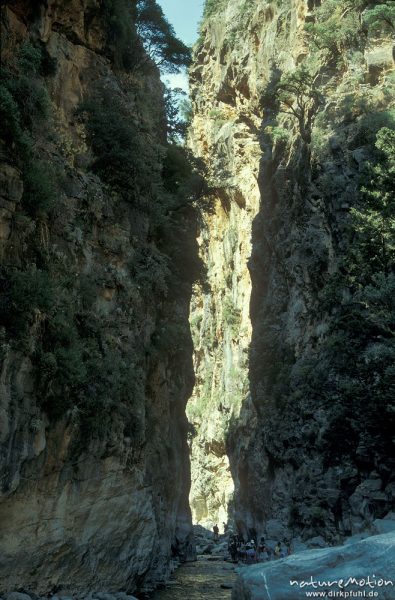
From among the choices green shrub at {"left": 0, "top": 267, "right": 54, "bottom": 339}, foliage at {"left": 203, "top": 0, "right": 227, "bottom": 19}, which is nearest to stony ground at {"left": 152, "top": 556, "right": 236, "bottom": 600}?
green shrub at {"left": 0, "top": 267, "right": 54, "bottom": 339}

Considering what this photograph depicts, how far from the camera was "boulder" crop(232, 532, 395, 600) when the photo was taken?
8.23m

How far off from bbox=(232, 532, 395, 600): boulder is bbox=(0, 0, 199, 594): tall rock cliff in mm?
5008

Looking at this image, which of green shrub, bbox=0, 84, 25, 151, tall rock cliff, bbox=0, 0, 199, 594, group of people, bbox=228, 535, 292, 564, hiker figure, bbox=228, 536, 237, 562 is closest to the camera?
tall rock cliff, bbox=0, 0, 199, 594

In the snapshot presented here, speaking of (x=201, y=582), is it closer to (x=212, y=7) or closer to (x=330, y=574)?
(x=330, y=574)

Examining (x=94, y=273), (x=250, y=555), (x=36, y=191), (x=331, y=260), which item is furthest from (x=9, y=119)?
(x=250, y=555)

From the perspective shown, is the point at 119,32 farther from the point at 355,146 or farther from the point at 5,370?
the point at 5,370

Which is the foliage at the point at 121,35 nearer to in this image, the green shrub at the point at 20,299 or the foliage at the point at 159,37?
the foliage at the point at 159,37

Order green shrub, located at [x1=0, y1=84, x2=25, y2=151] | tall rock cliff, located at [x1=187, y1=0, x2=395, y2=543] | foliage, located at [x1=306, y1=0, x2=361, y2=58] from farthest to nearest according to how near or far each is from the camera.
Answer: foliage, located at [x1=306, y1=0, x2=361, y2=58] < tall rock cliff, located at [x1=187, y1=0, x2=395, y2=543] < green shrub, located at [x1=0, y1=84, x2=25, y2=151]

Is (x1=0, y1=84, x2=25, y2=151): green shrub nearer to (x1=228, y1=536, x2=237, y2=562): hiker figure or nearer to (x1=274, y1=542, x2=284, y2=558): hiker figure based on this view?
(x1=274, y1=542, x2=284, y2=558): hiker figure

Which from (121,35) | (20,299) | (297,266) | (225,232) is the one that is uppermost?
(225,232)

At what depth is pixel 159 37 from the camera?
2969 cm

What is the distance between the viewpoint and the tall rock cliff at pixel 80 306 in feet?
40.8

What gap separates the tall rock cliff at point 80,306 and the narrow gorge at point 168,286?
68 mm

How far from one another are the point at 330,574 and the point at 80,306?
8.77 meters
